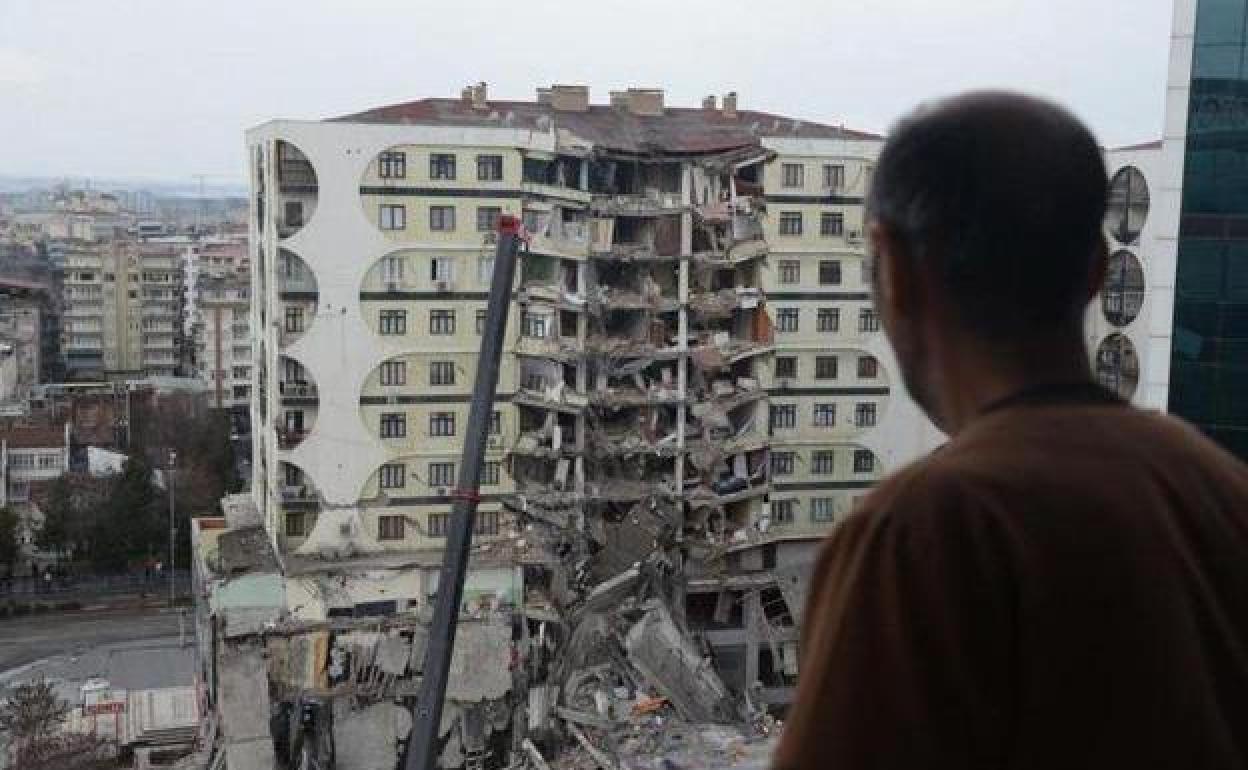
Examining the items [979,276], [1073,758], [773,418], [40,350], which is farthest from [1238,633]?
[40,350]

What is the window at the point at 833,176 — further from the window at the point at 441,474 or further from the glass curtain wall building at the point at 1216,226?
the glass curtain wall building at the point at 1216,226

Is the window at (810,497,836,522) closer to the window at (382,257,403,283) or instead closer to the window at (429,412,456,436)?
the window at (429,412,456,436)

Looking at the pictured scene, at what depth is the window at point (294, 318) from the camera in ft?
44.5

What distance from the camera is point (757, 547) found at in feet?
51.6

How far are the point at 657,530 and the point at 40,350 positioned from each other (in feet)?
83.1

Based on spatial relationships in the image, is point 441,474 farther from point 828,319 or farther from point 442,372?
point 828,319

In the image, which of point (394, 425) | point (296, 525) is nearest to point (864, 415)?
point (394, 425)

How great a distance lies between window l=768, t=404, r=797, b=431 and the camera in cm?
1572

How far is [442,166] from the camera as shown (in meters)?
13.5

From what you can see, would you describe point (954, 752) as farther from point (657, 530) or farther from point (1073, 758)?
point (657, 530)

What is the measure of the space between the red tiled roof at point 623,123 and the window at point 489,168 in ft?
1.42

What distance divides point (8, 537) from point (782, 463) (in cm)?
1159

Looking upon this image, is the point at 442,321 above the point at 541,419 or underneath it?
above

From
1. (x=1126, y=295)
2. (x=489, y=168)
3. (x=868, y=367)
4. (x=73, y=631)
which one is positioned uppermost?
A: (x=489, y=168)
